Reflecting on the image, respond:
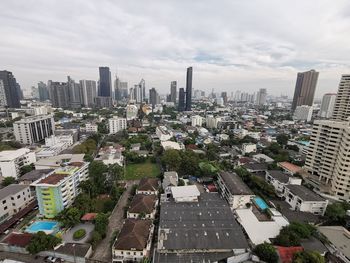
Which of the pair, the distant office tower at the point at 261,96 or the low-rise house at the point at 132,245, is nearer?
the low-rise house at the point at 132,245

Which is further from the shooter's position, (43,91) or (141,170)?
(43,91)

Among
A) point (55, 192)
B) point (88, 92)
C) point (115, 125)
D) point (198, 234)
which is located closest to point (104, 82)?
point (88, 92)

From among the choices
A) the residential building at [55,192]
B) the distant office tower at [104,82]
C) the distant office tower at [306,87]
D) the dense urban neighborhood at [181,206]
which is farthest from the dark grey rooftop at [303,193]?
the distant office tower at [104,82]

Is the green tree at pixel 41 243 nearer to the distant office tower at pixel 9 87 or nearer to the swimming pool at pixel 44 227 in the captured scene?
the swimming pool at pixel 44 227

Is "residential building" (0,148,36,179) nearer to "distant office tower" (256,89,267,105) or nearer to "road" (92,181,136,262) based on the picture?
"road" (92,181,136,262)

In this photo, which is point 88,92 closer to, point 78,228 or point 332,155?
point 78,228

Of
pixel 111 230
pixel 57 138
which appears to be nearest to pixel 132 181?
pixel 111 230

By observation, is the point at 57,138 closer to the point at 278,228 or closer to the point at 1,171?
the point at 1,171
